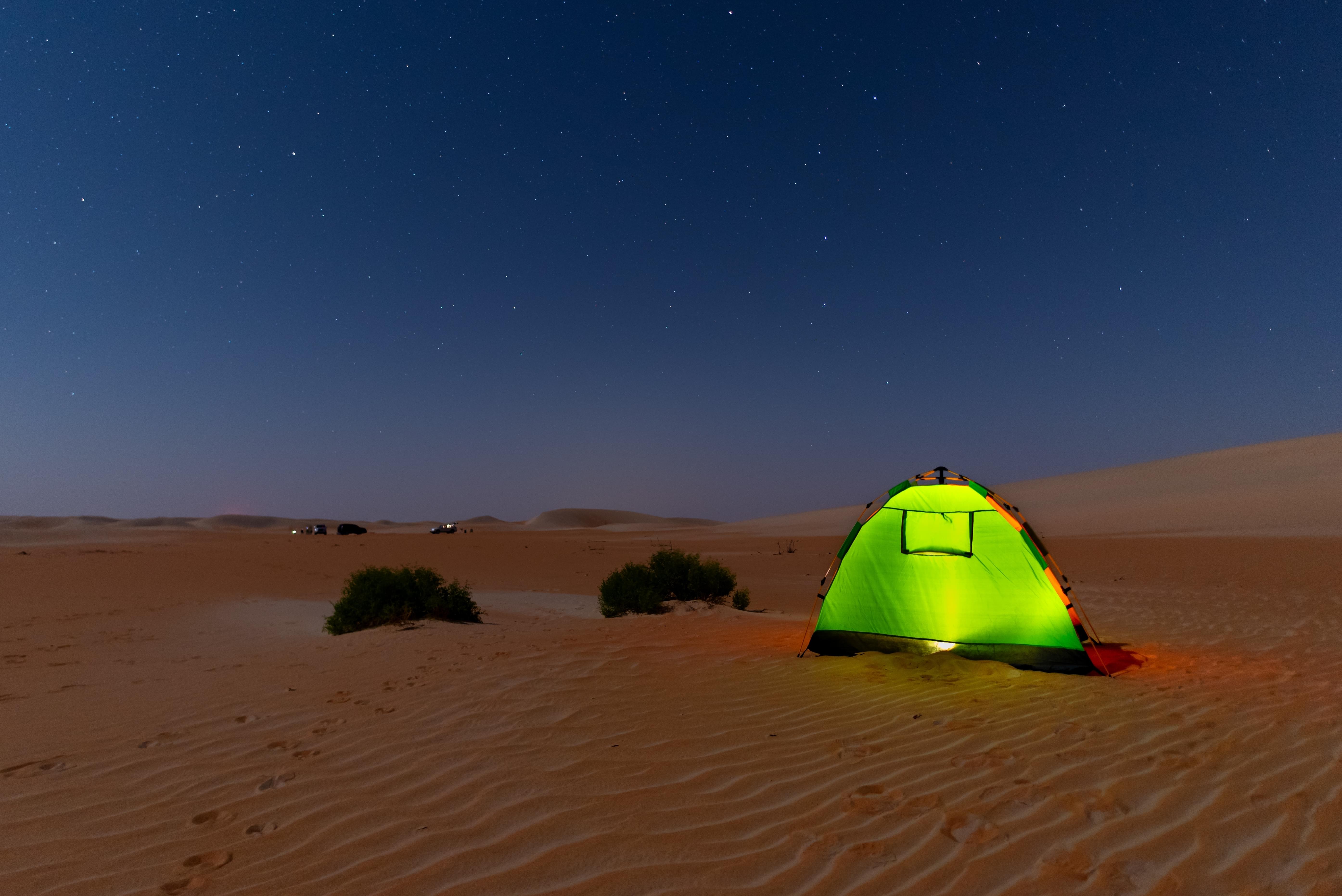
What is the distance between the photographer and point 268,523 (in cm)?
16125

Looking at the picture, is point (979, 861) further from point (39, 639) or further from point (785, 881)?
point (39, 639)

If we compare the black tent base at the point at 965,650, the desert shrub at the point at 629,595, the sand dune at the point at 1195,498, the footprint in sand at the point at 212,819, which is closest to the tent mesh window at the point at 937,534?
the black tent base at the point at 965,650

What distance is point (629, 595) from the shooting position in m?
12.9

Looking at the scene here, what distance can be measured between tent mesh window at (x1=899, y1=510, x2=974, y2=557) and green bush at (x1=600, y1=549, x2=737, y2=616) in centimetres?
574

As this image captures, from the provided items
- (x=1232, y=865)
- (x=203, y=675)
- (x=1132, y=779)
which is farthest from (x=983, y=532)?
(x=203, y=675)

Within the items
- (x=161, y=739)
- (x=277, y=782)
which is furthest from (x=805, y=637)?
(x=161, y=739)

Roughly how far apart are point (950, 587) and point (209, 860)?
700 centimetres

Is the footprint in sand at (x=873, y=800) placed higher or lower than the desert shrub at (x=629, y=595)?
lower

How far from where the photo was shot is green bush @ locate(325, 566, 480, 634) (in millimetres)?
10828

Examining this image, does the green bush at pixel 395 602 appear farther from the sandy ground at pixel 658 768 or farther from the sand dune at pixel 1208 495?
the sand dune at pixel 1208 495

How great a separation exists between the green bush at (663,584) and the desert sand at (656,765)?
213cm

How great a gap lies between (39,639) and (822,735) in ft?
39.3

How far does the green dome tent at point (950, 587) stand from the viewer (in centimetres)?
731

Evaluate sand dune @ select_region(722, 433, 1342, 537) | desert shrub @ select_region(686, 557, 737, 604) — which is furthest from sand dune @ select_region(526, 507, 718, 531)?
desert shrub @ select_region(686, 557, 737, 604)
